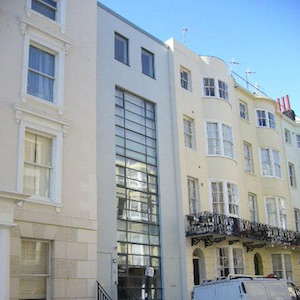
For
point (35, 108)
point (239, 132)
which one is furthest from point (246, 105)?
point (35, 108)

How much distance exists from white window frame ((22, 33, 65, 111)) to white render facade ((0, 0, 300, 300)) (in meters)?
0.04

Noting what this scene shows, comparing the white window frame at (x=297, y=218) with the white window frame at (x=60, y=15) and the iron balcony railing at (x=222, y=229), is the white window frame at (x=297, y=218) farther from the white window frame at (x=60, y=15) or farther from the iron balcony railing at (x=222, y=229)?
the white window frame at (x=60, y=15)

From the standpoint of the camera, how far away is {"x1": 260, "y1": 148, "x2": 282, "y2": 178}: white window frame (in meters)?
30.0

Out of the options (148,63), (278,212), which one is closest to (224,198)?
(278,212)

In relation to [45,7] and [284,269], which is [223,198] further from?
[45,7]

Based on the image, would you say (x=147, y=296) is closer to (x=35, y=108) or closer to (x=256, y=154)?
(x=35, y=108)

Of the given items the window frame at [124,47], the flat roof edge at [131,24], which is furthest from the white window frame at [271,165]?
the window frame at [124,47]

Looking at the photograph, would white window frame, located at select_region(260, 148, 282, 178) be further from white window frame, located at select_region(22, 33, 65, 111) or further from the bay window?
white window frame, located at select_region(22, 33, 65, 111)

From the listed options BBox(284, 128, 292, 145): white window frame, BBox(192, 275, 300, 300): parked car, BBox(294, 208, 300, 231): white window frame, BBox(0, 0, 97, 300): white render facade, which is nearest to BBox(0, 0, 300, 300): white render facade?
BBox(0, 0, 97, 300): white render facade

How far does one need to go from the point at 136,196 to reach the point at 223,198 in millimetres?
5994

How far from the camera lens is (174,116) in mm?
23734

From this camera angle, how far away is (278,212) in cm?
2908

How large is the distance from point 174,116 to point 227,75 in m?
6.12

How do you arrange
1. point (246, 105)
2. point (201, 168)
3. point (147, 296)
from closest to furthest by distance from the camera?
point (147, 296) < point (201, 168) < point (246, 105)
